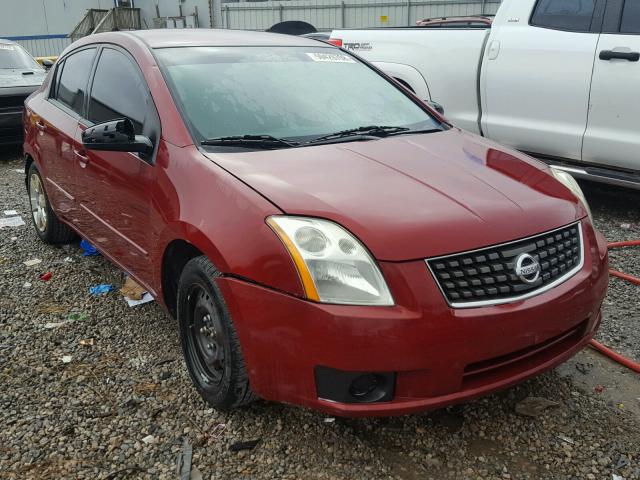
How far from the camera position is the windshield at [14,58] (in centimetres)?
900

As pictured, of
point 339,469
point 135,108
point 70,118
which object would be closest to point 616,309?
point 339,469

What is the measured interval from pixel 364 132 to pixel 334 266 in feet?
4.01

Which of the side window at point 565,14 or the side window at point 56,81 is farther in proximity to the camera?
the side window at point 565,14

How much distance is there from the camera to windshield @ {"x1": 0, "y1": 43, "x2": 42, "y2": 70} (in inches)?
354

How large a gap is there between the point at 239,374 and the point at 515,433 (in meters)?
1.18

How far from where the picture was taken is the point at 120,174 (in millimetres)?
3164

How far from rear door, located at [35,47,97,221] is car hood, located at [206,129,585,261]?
1653 millimetres

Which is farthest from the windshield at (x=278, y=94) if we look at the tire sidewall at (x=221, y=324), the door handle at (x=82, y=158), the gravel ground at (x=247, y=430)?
the gravel ground at (x=247, y=430)

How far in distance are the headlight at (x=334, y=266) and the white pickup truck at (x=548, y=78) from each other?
3.54 meters

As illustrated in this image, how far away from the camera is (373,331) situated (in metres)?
2.06

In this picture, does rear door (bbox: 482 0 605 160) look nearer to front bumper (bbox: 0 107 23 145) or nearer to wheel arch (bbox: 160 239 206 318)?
wheel arch (bbox: 160 239 206 318)

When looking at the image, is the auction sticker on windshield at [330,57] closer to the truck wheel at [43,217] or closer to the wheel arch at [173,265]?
the wheel arch at [173,265]

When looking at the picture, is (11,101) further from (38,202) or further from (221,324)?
(221,324)

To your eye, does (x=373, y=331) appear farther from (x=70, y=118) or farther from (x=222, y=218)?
(x=70, y=118)
